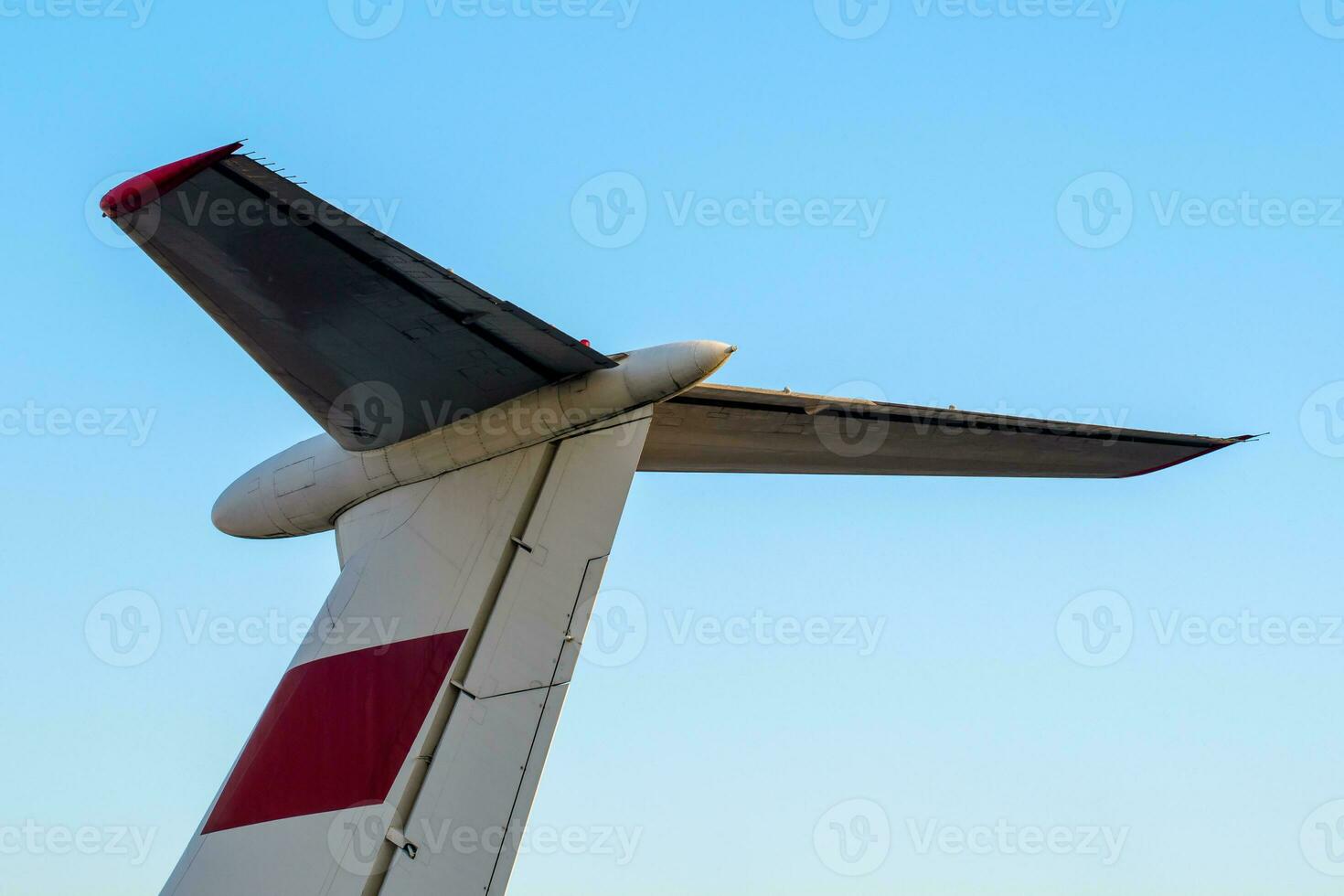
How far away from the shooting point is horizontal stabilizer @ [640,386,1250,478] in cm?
661

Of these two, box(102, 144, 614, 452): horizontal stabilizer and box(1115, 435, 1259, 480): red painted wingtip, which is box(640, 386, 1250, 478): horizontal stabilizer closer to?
box(1115, 435, 1259, 480): red painted wingtip

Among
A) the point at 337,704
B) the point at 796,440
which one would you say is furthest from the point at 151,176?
the point at 796,440

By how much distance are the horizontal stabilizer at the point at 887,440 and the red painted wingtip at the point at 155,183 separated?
2712 mm

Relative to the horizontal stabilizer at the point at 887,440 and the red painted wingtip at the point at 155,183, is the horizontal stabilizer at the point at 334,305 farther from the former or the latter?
the horizontal stabilizer at the point at 887,440

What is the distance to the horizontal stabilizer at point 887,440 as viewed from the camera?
6613 mm

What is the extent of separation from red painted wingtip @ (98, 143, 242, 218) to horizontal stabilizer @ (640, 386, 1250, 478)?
8.90ft

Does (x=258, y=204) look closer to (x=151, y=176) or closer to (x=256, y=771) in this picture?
(x=151, y=176)

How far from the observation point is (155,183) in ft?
17.8
